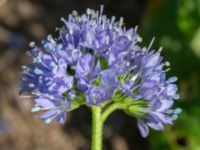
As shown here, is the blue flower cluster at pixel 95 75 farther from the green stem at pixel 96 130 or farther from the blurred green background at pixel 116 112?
the blurred green background at pixel 116 112

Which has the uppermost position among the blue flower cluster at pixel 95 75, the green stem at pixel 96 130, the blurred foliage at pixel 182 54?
the blurred foliage at pixel 182 54

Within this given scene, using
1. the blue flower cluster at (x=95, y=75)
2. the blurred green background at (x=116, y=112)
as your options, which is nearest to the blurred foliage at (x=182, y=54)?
the blurred green background at (x=116, y=112)

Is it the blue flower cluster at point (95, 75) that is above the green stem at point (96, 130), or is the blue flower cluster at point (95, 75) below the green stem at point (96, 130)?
above

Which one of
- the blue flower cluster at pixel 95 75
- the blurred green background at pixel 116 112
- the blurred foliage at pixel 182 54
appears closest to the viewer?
the blue flower cluster at pixel 95 75

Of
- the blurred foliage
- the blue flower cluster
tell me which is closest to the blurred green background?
the blurred foliage

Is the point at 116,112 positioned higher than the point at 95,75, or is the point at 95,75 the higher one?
the point at 116,112

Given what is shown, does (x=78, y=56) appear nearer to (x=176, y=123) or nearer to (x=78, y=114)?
(x=176, y=123)

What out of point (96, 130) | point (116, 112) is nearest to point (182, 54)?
point (116, 112)

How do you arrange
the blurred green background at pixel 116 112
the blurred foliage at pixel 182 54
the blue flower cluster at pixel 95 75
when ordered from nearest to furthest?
the blue flower cluster at pixel 95 75 → the blurred foliage at pixel 182 54 → the blurred green background at pixel 116 112

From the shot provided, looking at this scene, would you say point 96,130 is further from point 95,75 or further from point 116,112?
point 116,112
